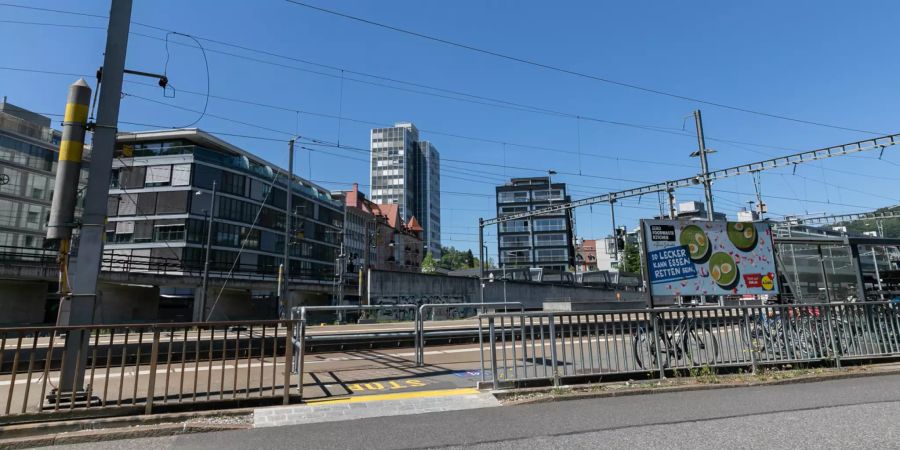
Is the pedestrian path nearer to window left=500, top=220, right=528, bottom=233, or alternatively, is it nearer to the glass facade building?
the glass facade building

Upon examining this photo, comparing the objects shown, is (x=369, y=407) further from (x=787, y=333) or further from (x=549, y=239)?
(x=549, y=239)

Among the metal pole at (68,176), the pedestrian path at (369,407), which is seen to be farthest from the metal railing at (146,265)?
the pedestrian path at (369,407)

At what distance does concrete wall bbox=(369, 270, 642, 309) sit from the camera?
3325 cm

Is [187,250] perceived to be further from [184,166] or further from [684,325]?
[684,325]

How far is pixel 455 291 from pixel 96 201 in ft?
113

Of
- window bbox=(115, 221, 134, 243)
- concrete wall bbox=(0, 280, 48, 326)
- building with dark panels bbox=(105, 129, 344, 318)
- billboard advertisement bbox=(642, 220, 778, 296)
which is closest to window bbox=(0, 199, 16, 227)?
building with dark panels bbox=(105, 129, 344, 318)

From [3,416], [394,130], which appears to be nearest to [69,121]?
[3,416]

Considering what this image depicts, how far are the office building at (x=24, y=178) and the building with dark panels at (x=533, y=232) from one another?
75197 millimetres

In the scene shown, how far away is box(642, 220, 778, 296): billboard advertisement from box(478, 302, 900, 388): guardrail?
1007mm

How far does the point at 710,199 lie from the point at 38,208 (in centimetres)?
6938

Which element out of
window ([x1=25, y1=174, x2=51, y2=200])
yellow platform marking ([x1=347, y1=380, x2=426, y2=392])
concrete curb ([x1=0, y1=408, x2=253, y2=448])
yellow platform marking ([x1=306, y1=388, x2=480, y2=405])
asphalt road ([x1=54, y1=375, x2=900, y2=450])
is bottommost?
asphalt road ([x1=54, y1=375, x2=900, y2=450])

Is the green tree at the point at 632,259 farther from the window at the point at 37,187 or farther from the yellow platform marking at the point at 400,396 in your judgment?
the window at the point at 37,187


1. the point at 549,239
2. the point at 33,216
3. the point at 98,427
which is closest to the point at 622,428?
the point at 98,427

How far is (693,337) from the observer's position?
7.01 metres
